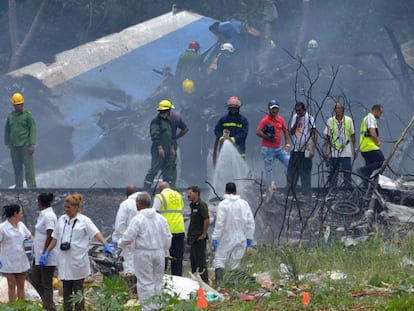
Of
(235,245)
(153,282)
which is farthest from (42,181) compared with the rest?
→ (153,282)

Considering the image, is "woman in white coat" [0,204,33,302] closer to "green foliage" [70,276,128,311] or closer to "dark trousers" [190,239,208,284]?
"green foliage" [70,276,128,311]

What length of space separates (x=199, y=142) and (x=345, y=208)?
8.37 meters

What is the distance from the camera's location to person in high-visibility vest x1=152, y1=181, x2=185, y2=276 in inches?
524

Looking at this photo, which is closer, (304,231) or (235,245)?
(235,245)

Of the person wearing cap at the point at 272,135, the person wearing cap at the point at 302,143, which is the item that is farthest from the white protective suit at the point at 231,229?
the person wearing cap at the point at 272,135

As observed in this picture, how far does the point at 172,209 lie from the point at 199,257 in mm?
683

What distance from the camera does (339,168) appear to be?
1720 centimetres

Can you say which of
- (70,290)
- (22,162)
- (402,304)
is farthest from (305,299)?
(22,162)

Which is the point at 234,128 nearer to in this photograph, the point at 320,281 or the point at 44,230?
the point at 320,281

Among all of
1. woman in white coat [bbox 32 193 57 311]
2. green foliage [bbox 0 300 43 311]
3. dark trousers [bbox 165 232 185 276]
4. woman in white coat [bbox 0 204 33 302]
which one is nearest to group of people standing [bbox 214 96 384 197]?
dark trousers [bbox 165 232 185 276]

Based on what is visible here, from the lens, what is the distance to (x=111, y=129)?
25469mm

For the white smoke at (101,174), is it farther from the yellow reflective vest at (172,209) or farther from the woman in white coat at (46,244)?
the woman in white coat at (46,244)

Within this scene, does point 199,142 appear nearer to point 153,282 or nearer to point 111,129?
point 111,129

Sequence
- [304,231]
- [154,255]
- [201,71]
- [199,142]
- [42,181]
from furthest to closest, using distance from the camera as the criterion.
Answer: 1. [201,71]
2. [199,142]
3. [42,181]
4. [304,231]
5. [154,255]
